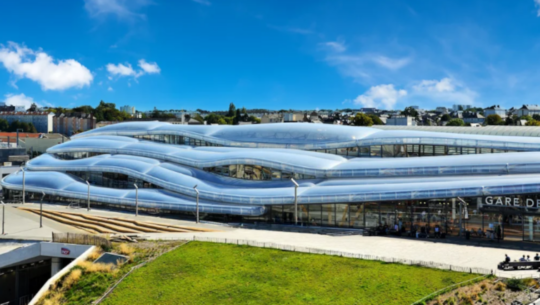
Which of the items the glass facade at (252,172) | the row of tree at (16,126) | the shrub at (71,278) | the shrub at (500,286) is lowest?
the shrub at (71,278)

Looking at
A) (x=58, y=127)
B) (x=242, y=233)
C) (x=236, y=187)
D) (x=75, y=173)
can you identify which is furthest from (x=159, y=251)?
→ (x=58, y=127)

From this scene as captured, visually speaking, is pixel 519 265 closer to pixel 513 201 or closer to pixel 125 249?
pixel 513 201

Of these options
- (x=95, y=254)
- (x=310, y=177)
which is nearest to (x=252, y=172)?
(x=310, y=177)

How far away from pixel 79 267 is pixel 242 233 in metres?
13.2

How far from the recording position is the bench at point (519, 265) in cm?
2697

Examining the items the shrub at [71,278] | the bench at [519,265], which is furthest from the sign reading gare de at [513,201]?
the shrub at [71,278]

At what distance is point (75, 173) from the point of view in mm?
66500

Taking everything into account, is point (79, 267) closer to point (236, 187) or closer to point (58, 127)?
point (236, 187)

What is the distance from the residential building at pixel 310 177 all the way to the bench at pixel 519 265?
28.2 feet

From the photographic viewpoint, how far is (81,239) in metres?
37.0

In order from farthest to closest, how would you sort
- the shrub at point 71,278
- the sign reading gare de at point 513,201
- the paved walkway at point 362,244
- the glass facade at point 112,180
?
the glass facade at point 112,180 < the sign reading gare de at point 513,201 < the shrub at point 71,278 < the paved walkway at point 362,244

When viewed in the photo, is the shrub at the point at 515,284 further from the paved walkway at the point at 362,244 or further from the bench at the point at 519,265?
the bench at the point at 519,265

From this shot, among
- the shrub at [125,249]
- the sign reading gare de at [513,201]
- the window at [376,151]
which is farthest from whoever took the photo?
the window at [376,151]

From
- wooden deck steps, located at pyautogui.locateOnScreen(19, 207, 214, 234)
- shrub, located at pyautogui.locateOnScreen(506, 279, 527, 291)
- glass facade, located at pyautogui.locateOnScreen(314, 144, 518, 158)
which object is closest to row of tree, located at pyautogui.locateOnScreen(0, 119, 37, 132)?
wooden deck steps, located at pyautogui.locateOnScreen(19, 207, 214, 234)
